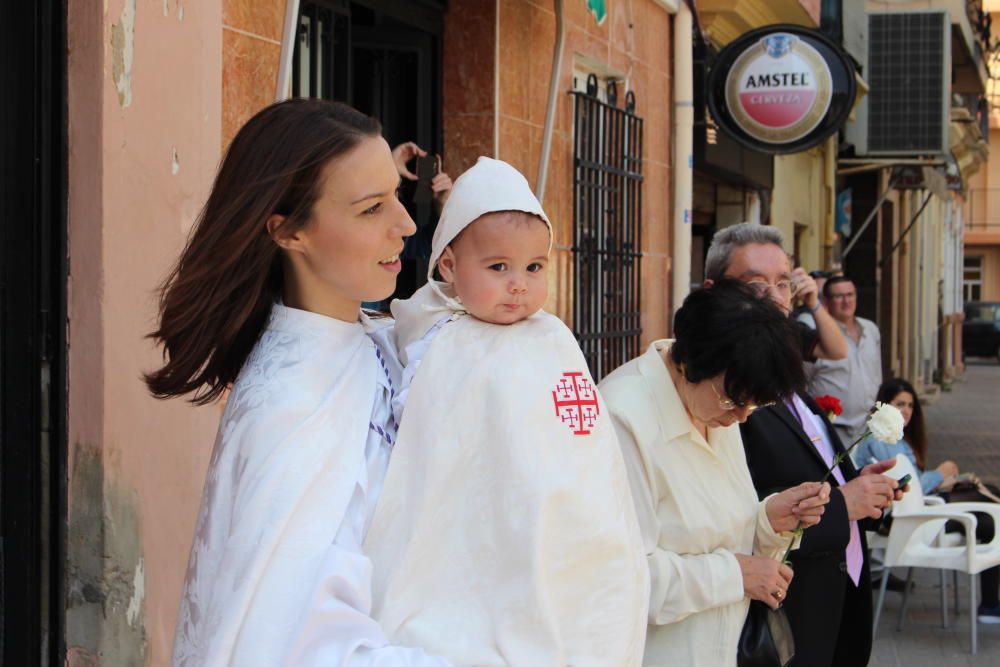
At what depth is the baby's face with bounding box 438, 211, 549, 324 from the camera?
2209 mm

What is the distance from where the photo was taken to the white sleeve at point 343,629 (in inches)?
74.0

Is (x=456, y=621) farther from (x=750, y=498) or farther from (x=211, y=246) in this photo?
(x=750, y=498)

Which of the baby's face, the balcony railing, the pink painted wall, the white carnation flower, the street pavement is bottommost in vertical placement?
the street pavement

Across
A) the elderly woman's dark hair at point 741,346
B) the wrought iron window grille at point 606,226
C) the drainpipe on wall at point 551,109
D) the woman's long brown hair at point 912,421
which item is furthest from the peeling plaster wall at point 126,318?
the woman's long brown hair at point 912,421

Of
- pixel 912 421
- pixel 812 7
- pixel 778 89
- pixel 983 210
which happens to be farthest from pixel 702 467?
pixel 983 210

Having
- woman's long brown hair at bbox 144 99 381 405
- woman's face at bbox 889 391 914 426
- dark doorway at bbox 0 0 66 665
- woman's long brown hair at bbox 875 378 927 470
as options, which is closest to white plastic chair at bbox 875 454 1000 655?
woman's face at bbox 889 391 914 426

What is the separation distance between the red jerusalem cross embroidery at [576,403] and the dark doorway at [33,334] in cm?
197

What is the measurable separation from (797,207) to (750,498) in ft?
48.6

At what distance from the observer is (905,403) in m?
8.35

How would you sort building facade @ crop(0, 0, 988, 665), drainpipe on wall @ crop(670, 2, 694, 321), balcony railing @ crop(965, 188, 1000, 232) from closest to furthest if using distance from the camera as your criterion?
1. building facade @ crop(0, 0, 988, 665)
2. drainpipe on wall @ crop(670, 2, 694, 321)
3. balcony railing @ crop(965, 188, 1000, 232)

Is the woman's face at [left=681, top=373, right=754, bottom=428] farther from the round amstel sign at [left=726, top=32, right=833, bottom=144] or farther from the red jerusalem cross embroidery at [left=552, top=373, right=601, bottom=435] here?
the round amstel sign at [left=726, top=32, right=833, bottom=144]

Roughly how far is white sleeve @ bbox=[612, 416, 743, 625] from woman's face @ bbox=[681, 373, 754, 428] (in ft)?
0.63

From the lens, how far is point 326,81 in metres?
5.43

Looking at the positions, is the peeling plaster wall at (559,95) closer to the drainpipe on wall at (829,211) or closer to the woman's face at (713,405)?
the woman's face at (713,405)
